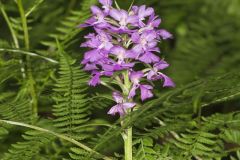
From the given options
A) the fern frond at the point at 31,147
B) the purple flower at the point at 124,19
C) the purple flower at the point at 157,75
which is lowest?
the fern frond at the point at 31,147

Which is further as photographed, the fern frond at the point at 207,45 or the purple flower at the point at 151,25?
the fern frond at the point at 207,45

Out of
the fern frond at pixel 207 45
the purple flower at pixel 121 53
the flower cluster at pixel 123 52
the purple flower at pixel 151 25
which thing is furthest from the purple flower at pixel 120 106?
the fern frond at pixel 207 45

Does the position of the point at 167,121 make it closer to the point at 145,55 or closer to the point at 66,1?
the point at 145,55

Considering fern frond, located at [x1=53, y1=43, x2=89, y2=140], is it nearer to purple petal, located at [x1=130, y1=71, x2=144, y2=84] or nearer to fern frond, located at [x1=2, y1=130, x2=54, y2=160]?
fern frond, located at [x1=2, y1=130, x2=54, y2=160]

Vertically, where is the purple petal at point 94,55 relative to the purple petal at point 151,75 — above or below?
above

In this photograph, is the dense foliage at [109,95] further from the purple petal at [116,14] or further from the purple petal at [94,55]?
the purple petal at [116,14]

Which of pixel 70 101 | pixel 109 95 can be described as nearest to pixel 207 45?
pixel 70 101

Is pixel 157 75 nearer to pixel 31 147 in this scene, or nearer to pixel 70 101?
pixel 70 101

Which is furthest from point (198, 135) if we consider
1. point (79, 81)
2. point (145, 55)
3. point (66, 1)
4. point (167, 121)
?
point (66, 1)
